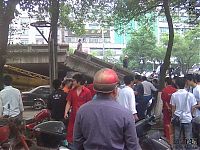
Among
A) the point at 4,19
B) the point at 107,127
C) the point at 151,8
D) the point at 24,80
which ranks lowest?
the point at 24,80

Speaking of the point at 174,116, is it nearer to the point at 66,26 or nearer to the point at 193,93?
the point at 193,93

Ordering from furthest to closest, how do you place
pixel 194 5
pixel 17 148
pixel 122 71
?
pixel 122 71
pixel 194 5
pixel 17 148

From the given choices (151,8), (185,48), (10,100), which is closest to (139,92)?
(10,100)

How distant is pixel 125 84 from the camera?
8.45m

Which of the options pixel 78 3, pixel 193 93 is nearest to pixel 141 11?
pixel 78 3

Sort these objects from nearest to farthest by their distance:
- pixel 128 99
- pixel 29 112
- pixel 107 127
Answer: pixel 107 127 < pixel 128 99 < pixel 29 112

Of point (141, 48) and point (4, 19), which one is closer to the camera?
point (4, 19)

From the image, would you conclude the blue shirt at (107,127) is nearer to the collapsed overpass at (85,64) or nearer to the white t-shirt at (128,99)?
the white t-shirt at (128,99)

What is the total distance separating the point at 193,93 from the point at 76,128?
5.65 meters

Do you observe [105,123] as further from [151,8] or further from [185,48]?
[185,48]

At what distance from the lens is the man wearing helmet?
335 centimetres

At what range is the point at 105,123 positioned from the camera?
338cm

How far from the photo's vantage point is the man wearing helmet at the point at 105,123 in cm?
335

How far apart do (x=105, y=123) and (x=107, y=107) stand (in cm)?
13
